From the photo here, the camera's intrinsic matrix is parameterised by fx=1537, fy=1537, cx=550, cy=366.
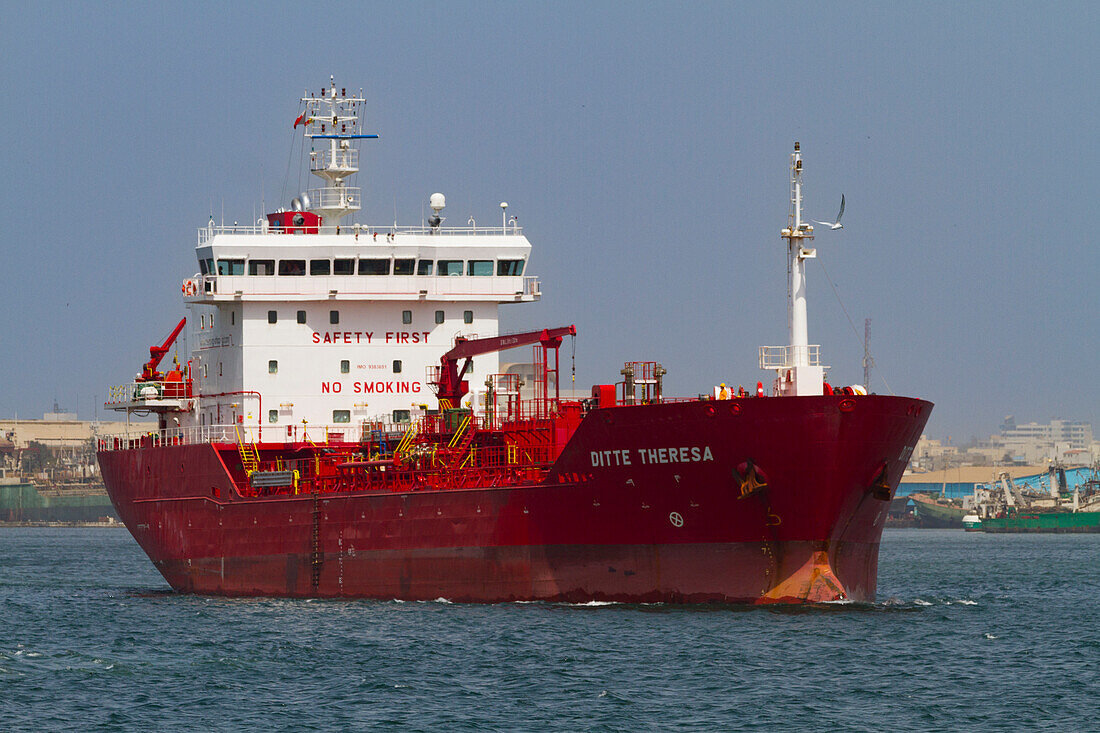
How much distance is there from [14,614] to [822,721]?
72.0 feet

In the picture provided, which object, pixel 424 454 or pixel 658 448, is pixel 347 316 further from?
pixel 658 448

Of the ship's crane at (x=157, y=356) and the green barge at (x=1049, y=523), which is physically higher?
the ship's crane at (x=157, y=356)

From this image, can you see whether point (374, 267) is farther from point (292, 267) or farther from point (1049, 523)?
point (1049, 523)

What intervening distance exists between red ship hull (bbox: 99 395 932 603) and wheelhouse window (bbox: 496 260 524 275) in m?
7.47

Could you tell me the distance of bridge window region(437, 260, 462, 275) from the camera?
1485 inches

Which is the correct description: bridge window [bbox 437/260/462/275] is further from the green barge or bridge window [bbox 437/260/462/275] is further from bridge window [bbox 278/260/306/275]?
the green barge

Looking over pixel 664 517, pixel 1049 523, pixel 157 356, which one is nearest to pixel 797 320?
pixel 664 517

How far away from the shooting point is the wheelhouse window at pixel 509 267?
37.9 meters

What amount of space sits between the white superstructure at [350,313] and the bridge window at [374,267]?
2 cm

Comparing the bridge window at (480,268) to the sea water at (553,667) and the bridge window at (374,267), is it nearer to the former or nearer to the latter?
the bridge window at (374,267)

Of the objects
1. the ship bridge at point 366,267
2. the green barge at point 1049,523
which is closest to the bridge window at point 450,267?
the ship bridge at point 366,267

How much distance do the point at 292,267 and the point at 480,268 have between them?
4589 mm

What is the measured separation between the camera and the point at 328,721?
2083 cm

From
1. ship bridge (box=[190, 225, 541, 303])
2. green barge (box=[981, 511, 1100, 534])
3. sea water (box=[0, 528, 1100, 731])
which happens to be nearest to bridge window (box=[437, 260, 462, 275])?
ship bridge (box=[190, 225, 541, 303])
